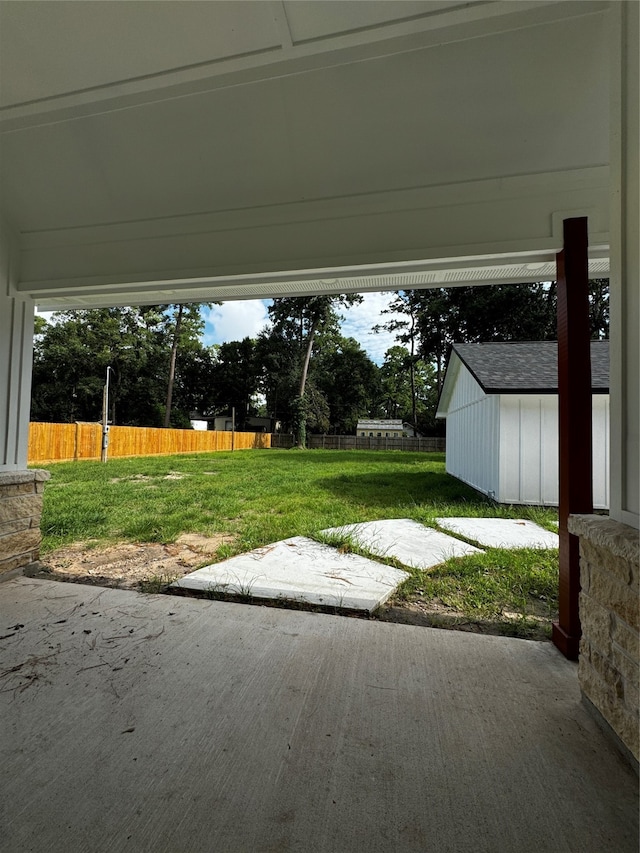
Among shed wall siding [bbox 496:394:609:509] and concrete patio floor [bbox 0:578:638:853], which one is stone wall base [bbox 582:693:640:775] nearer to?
concrete patio floor [bbox 0:578:638:853]

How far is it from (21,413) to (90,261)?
113cm

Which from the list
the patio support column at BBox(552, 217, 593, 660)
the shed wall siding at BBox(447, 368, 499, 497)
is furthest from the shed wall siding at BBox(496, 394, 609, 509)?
the patio support column at BBox(552, 217, 593, 660)

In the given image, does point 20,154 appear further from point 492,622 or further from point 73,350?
point 73,350

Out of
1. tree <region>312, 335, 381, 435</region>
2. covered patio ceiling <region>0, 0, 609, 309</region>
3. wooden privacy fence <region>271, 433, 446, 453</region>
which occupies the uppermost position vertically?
tree <region>312, 335, 381, 435</region>

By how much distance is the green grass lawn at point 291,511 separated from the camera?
8.89 ft

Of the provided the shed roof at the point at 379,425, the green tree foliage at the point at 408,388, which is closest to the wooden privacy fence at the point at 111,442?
the shed roof at the point at 379,425

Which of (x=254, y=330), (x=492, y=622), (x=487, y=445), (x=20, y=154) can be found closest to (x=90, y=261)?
(x=20, y=154)

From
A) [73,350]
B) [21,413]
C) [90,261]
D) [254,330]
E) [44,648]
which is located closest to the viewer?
[44,648]

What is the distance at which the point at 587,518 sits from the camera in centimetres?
140

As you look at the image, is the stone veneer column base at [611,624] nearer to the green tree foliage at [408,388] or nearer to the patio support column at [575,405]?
the patio support column at [575,405]

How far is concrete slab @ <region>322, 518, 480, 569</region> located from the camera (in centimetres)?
334

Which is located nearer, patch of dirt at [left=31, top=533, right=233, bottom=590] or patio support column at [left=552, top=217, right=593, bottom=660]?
patio support column at [left=552, top=217, right=593, bottom=660]

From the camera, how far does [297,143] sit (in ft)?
6.37

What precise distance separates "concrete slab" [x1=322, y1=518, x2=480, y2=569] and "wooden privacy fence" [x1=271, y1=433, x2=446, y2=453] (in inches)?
543
